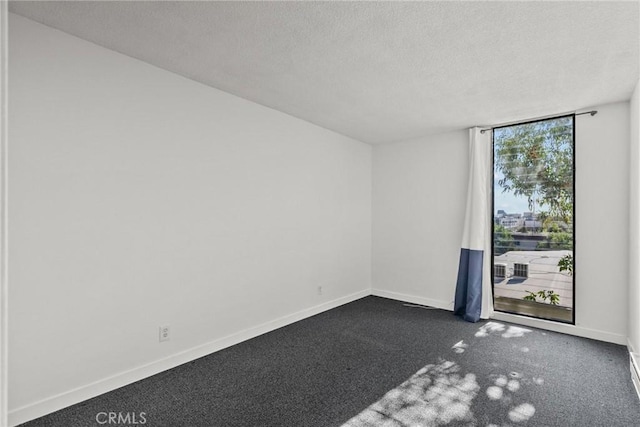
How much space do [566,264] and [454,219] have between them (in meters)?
1.29

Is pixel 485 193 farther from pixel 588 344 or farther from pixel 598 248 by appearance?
pixel 588 344

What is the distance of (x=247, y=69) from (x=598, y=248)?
3.84 meters

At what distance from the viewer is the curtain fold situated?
3.97 m

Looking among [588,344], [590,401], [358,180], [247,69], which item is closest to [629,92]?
[588,344]

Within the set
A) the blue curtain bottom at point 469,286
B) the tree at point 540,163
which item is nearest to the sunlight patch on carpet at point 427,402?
the blue curtain bottom at point 469,286

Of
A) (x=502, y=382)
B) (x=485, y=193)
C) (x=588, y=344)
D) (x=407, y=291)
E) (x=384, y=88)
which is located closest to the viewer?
(x=502, y=382)

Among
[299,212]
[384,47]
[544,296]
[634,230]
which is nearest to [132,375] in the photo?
[299,212]

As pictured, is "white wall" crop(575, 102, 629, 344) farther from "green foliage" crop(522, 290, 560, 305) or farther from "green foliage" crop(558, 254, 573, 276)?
"green foliage" crop(522, 290, 560, 305)

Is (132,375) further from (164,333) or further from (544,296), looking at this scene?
(544,296)

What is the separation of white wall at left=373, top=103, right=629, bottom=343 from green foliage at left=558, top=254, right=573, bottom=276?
10cm

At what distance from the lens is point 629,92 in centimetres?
298

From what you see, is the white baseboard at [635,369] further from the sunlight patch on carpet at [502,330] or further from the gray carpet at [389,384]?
the sunlight patch on carpet at [502,330]

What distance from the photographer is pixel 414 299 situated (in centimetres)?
470

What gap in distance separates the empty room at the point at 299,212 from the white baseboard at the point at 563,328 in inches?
0.9
